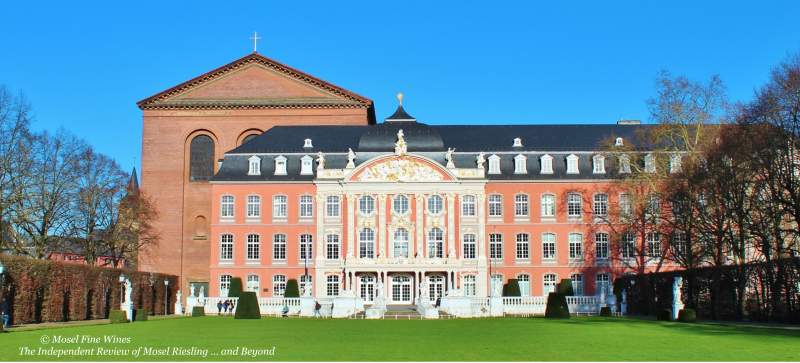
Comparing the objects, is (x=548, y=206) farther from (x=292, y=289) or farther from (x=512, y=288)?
(x=292, y=289)

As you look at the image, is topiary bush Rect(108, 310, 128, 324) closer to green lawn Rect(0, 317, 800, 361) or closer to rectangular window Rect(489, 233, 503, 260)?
green lawn Rect(0, 317, 800, 361)

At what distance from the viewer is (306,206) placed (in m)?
59.8

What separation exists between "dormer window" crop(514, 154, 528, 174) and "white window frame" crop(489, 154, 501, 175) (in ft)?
3.57

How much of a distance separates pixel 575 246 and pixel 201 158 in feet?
88.7

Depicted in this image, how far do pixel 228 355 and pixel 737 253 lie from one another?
1140 inches

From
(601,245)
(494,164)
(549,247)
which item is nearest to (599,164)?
(601,245)

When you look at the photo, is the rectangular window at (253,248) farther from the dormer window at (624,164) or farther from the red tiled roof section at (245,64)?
the dormer window at (624,164)

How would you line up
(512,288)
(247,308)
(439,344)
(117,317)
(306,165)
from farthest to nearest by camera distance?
(306,165) → (512,288) → (247,308) → (117,317) → (439,344)

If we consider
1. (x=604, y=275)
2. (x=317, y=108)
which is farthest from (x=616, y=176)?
(x=317, y=108)

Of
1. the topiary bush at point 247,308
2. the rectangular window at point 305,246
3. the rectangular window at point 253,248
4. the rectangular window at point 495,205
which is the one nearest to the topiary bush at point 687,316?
the topiary bush at point 247,308

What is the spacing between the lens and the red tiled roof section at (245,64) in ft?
220

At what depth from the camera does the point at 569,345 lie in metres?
22.2

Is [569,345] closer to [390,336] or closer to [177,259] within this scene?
[390,336]

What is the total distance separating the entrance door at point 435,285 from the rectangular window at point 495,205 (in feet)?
17.4
